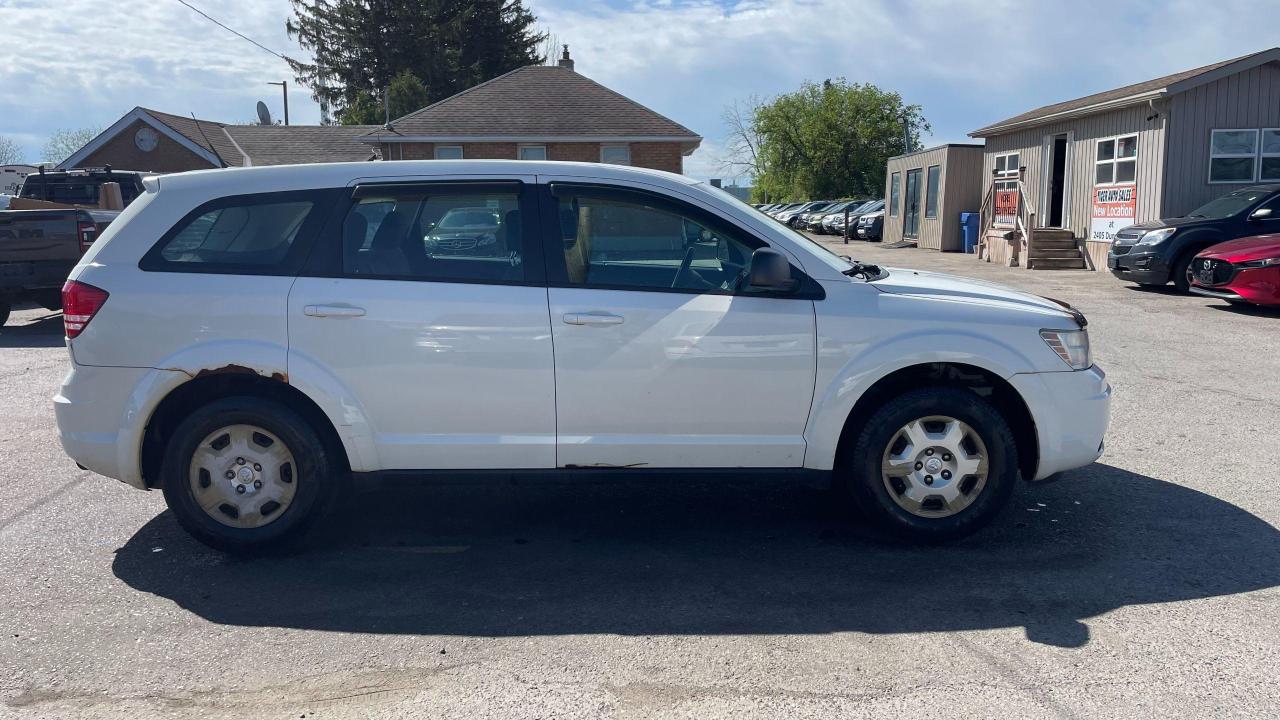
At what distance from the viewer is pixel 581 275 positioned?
4.79m

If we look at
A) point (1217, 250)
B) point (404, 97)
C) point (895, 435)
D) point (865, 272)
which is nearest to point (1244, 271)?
point (1217, 250)

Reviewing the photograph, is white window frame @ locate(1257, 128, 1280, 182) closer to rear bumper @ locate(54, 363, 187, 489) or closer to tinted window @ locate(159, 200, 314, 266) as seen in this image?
tinted window @ locate(159, 200, 314, 266)

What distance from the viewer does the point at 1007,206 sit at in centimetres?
2472

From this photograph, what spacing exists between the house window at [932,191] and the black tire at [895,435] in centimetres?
2661

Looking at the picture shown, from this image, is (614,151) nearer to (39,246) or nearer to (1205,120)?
(1205,120)

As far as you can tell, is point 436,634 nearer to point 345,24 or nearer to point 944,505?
point 944,505

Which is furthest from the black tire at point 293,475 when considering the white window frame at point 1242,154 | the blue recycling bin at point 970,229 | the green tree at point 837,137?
the green tree at point 837,137

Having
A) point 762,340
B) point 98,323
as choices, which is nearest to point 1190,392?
point 762,340

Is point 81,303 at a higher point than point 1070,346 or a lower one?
higher

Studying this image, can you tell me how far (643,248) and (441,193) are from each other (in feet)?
3.27

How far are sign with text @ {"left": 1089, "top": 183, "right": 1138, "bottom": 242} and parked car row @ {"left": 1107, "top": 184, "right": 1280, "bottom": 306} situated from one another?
3.01m

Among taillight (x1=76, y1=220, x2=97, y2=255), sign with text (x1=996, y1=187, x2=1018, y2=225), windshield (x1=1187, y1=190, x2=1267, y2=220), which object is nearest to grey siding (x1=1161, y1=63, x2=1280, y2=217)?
windshield (x1=1187, y1=190, x2=1267, y2=220)

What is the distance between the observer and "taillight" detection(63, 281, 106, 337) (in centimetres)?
474

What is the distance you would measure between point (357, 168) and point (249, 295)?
787mm
